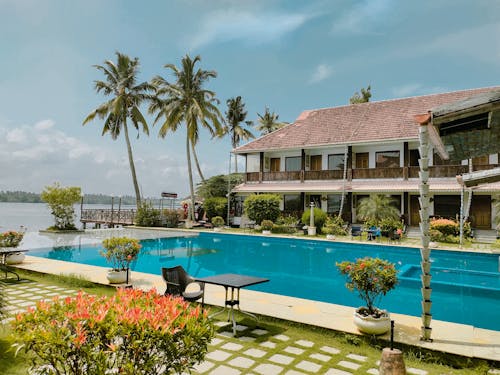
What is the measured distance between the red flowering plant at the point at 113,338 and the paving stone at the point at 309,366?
2.15 metres

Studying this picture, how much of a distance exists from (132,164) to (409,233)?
67.9ft

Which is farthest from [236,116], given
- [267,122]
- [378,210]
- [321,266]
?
[321,266]

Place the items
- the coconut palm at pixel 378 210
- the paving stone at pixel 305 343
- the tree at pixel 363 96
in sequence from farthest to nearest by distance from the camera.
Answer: the tree at pixel 363 96 → the coconut palm at pixel 378 210 → the paving stone at pixel 305 343

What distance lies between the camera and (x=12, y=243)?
1070 cm

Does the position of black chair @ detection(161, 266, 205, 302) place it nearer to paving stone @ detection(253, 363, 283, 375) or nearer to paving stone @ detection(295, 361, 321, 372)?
paving stone @ detection(253, 363, 283, 375)

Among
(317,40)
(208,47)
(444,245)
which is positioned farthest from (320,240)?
(208,47)

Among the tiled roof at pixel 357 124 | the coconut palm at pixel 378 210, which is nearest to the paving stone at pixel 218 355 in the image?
the coconut palm at pixel 378 210

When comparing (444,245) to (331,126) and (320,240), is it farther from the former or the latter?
(331,126)

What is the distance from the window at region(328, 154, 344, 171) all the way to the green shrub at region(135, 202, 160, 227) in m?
13.1

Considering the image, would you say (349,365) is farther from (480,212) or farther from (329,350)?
(480,212)

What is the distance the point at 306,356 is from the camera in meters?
4.48

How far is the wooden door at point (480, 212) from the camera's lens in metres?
19.9

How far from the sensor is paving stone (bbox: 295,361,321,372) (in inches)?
161

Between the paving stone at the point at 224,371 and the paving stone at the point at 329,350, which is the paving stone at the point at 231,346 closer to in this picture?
the paving stone at the point at 224,371
